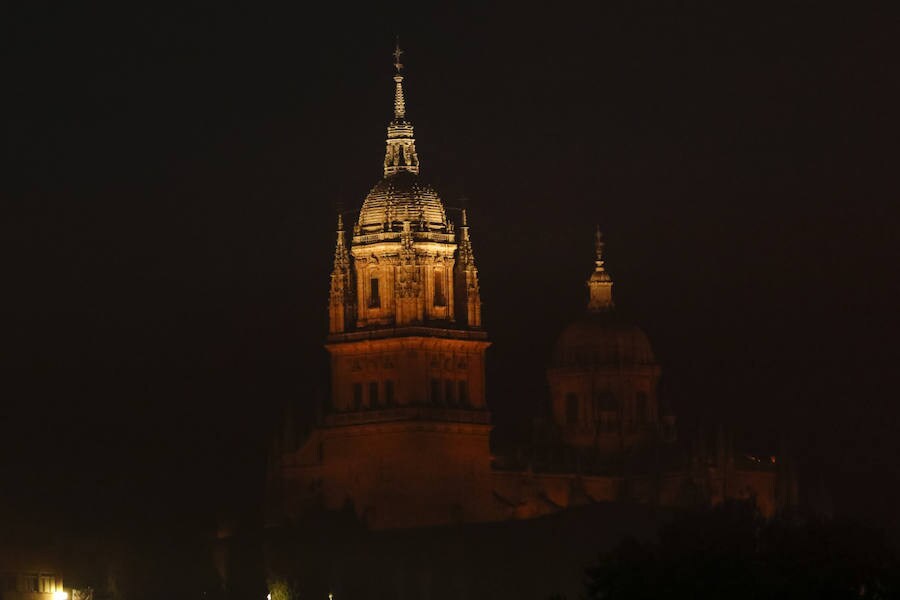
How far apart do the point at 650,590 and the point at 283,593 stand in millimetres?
67603

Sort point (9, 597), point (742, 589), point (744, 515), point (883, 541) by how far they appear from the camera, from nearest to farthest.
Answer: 1. point (742, 589)
2. point (883, 541)
3. point (744, 515)
4. point (9, 597)

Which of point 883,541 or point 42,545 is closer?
point 883,541

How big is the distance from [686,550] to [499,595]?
2359 inches

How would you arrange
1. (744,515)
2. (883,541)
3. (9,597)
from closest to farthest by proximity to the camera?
(883,541)
(744,515)
(9,597)

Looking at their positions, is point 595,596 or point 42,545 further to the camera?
point 42,545

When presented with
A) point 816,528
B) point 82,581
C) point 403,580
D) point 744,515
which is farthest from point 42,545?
point 816,528

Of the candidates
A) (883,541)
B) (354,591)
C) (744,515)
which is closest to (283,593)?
(354,591)

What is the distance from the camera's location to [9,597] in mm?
196250

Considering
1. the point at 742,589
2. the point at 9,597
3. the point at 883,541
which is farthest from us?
the point at 9,597

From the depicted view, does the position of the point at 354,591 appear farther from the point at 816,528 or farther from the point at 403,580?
the point at 816,528

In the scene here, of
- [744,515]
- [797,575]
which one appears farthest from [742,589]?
[744,515]

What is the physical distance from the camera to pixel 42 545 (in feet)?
652

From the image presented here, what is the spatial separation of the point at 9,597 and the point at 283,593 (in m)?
11.8

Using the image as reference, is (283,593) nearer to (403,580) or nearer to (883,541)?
(403,580)
